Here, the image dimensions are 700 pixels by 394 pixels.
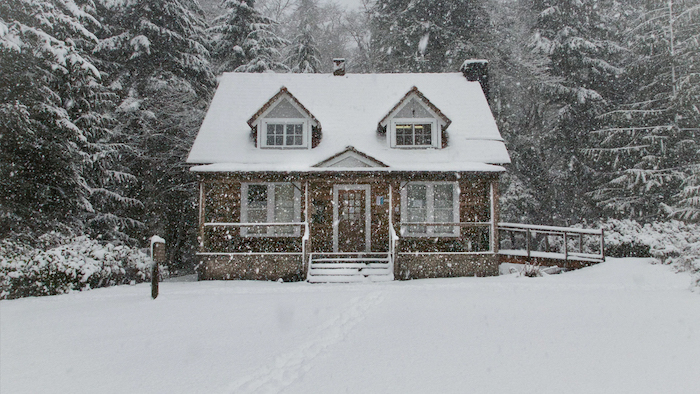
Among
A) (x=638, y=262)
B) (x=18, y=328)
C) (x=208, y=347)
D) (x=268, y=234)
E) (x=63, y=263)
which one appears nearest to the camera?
(x=208, y=347)

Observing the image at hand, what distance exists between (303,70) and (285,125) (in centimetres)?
1063

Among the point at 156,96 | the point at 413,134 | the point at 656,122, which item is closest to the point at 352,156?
the point at 413,134

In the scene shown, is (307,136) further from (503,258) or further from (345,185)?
(503,258)

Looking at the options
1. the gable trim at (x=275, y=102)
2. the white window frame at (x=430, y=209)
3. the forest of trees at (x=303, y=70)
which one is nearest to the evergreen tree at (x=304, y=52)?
the forest of trees at (x=303, y=70)

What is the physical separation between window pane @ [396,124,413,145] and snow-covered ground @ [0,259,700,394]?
6.93 metres

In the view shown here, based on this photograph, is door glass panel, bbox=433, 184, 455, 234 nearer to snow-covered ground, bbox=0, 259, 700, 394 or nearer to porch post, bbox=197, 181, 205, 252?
snow-covered ground, bbox=0, 259, 700, 394

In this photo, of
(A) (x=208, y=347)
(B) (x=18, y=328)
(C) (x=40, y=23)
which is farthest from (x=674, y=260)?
(C) (x=40, y=23)

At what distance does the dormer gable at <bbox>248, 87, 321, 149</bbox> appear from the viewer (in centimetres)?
1602

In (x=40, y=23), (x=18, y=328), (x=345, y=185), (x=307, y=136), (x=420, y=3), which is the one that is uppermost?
(x=420, y=3)

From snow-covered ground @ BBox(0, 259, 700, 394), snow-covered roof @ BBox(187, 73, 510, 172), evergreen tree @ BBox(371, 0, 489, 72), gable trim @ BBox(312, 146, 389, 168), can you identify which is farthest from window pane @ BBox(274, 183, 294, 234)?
evergreen tree @ BBox(371, 0, 489, 72)

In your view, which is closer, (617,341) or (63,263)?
(617,341)

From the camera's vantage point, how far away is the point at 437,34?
24.6 meters

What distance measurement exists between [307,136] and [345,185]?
2.06 meters

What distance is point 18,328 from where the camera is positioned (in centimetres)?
747
